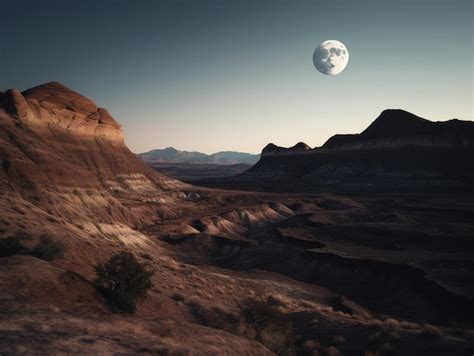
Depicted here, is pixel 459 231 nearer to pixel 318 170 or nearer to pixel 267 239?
pixel 267 239

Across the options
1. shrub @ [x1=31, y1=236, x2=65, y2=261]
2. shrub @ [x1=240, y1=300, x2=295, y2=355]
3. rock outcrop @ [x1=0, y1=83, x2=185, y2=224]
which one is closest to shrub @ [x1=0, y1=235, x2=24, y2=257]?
shrub @ [x1=31, y1=236, x2=65, y2=261]

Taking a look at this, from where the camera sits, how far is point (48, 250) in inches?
504

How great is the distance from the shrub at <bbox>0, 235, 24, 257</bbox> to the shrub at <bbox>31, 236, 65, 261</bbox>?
0.57m

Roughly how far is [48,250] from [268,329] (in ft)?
32.0

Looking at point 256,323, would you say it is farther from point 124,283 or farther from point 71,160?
point 71,160

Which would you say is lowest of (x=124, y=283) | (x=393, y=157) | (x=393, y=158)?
(x=124, y=283)

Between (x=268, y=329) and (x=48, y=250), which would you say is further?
(x=48, y=250)

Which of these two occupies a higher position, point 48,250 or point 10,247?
point 10,247

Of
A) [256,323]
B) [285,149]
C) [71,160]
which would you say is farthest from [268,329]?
[285,149]

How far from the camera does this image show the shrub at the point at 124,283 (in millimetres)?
10367

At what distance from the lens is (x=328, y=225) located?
42.0 m

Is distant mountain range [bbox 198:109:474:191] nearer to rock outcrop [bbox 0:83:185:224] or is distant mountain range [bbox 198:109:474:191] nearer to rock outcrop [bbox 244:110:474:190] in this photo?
rock outcrop [bbox 244:110:474:190]

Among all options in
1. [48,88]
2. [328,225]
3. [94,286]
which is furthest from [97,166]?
[94,286]

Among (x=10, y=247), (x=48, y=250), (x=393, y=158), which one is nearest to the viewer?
(x=10, y=247)
